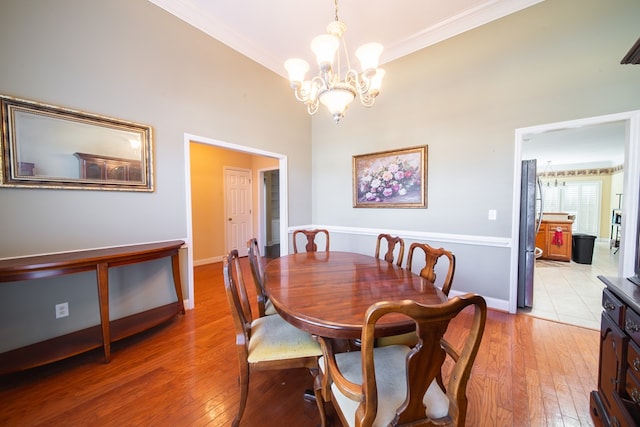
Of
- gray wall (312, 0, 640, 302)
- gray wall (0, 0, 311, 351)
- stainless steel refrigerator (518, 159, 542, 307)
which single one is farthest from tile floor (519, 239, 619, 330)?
gray wall (0, 0, 311, 351)

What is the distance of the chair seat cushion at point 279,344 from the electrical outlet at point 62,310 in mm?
1712

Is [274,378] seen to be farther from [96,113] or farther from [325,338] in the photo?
[96,113]

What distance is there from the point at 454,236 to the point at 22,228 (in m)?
4.01

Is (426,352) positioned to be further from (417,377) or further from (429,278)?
(429,278)

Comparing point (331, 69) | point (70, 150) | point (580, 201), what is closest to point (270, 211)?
point (70, 150)

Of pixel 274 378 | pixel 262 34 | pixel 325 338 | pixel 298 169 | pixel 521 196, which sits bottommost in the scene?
pixel 274 378

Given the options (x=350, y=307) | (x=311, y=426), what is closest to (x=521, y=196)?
(x=350, y=307)

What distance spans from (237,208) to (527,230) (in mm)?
5037

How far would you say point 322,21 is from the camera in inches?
106

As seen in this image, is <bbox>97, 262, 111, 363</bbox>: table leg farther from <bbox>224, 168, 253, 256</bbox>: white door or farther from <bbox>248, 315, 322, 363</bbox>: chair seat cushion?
<bbox>224, 168, 253, 256</bbox>: white door

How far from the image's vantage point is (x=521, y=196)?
2.54 meters

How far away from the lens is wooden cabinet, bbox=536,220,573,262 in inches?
187

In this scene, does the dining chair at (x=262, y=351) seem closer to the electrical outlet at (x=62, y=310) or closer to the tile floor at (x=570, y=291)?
the electrical outlet at (x=62, y=310)

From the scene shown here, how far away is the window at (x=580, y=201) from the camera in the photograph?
7441 mm
